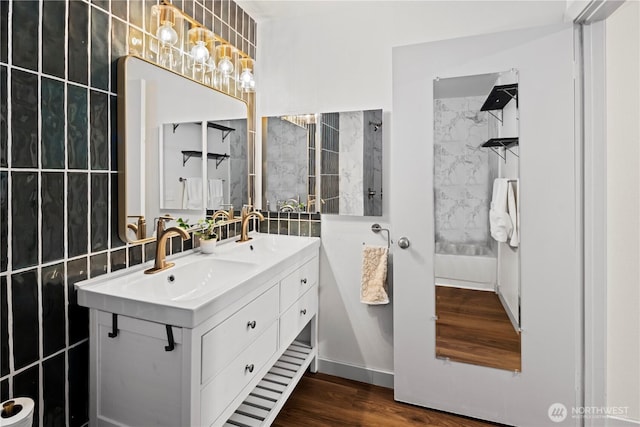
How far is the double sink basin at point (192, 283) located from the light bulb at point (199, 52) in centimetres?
103

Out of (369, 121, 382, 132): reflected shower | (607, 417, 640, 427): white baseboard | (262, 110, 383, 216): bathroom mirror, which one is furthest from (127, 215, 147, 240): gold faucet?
(607, 417, 640, 427): white baseboard

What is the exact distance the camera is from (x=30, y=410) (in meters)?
0.97

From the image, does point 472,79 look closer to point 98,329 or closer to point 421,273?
point 421,273

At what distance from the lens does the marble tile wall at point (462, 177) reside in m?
1.84

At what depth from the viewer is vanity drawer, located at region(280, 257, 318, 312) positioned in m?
1.77

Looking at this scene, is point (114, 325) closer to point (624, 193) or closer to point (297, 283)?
point (297, 283)

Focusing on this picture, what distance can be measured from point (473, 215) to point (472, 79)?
0.73 meters

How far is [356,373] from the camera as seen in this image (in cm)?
226

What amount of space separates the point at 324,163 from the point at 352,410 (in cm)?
148

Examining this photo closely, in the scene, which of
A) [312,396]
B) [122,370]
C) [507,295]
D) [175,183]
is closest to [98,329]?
[122,370]

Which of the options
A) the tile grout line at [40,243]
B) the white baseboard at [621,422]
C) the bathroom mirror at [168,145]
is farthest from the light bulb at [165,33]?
the white baseboard at [621,422]

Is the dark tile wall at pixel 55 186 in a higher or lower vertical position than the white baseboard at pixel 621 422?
higher

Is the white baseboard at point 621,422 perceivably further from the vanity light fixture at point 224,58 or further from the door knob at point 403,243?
the vanity light fixture at point 224,58

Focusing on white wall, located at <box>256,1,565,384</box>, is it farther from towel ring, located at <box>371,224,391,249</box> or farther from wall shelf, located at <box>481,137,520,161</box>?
wall shelf, located at <box>481,137,520,161</box>
